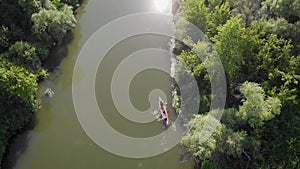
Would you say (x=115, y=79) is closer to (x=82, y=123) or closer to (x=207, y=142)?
(x=82, y=123)

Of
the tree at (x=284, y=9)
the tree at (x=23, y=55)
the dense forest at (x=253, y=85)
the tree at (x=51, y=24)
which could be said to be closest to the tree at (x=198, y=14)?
the dense forest at (x=253, y=85)

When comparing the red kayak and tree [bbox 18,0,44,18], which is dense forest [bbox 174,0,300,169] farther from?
tree [bbox 18,0,44,18]

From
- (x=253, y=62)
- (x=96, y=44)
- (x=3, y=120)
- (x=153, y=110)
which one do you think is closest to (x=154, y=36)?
(x=96, y=44)

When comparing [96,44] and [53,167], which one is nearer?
[53,167]

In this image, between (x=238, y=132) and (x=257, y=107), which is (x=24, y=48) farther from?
(x=257, y=107)

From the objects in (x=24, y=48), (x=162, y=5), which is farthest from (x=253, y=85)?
(x=24, y=48)

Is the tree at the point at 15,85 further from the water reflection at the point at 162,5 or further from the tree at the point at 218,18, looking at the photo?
the water reflection at the point at 162,5
